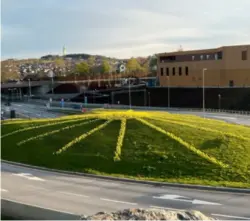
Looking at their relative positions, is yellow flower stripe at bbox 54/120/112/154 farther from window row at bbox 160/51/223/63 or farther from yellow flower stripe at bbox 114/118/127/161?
window row at bbox 160/51/223/63

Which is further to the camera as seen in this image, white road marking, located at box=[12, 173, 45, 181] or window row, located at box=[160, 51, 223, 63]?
window row, located at box=[160, 51, 223, 63]

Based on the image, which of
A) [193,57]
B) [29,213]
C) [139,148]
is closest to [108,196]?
[139,148]

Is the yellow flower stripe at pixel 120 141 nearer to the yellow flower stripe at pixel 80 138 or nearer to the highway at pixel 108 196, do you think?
the yellow flower stripe at pixel 80 138

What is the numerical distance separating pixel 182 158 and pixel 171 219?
797 inches

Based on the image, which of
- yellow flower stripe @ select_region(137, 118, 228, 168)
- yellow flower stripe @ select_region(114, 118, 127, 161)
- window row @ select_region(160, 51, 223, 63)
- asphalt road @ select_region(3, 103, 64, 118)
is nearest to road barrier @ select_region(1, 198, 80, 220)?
yellow flower stripe @ select_region(114, 118, 127, 161)

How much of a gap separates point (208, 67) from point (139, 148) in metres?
75.7

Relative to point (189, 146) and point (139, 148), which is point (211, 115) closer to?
point (189, 146)

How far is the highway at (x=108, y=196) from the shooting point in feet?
66.2

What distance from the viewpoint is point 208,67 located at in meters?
104

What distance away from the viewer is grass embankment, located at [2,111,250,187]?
89.8 feet

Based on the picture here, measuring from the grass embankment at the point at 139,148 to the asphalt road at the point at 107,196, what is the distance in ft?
6.54

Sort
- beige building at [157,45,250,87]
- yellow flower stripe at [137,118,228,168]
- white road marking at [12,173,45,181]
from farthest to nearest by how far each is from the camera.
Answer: beige building at [157,45,250,87]
white road marking at [12,173,45,181]
yellow flower stripe at [137,118,228,168]

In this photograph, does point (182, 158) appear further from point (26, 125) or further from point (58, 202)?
point (26, 125)

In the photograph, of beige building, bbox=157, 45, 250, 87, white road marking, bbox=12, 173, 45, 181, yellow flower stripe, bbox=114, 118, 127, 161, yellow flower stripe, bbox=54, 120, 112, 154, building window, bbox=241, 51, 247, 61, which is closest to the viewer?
white road marking, bbox=12, 173, 45, 181
